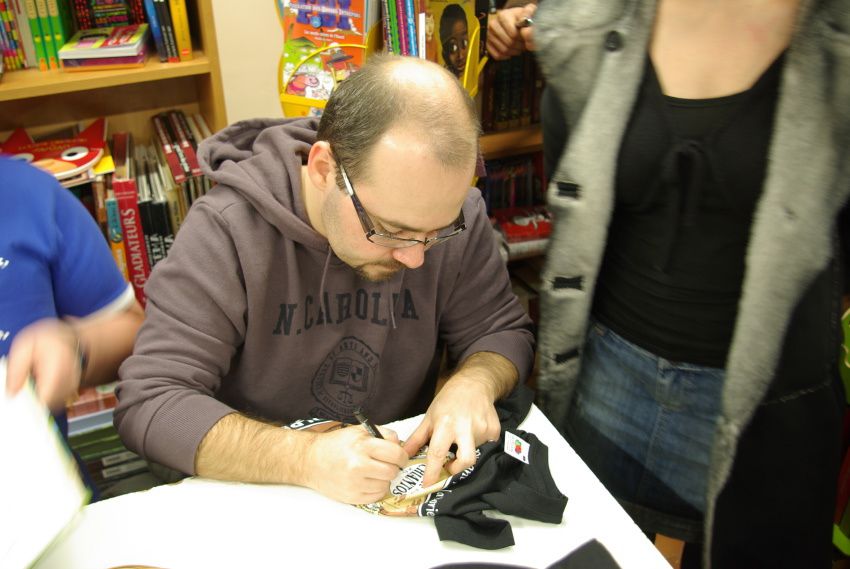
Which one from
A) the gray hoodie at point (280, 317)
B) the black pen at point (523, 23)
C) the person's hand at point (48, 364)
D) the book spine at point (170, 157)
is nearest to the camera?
the person's hand at point (48, 364)

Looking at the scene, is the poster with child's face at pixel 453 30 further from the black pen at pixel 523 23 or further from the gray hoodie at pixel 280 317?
the gray hoodie at pixel 280 317

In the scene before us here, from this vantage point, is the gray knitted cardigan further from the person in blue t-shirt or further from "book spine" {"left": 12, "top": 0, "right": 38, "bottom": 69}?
"book spine" {"left": 12, "top": 0, "right": 38, "bottom": 69}

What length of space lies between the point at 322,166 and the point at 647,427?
2.36 ft

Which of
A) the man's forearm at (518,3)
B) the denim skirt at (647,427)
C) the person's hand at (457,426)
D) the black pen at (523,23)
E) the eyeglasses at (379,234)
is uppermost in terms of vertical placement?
the man's forearm at (518,3)

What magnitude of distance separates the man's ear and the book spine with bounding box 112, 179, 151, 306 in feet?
2.62

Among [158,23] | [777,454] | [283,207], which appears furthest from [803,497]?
[158,23]

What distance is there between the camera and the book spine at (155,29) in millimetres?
1651

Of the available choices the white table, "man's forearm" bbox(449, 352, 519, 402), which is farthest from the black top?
the white table

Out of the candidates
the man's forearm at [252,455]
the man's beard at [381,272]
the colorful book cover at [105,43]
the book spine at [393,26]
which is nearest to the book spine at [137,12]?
the colorful book cover at [105,43]

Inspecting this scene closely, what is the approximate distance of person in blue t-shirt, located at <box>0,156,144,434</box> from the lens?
1.01 meters

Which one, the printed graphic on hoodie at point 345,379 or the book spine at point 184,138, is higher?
the book spine at point 184,138

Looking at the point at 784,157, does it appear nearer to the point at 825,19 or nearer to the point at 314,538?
the point at 825,19

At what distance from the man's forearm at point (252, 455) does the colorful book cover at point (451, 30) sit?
1.05 m

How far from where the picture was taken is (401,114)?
101 cm
